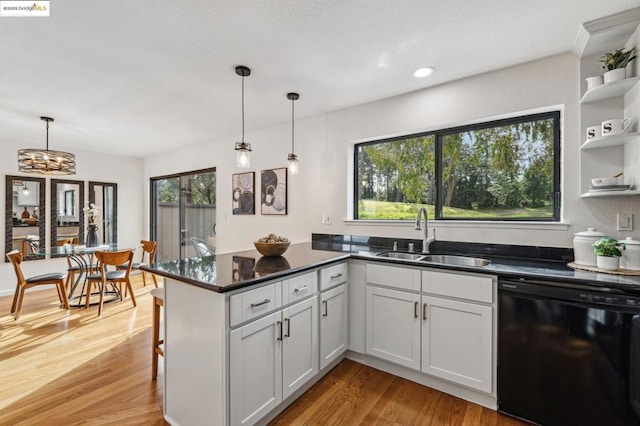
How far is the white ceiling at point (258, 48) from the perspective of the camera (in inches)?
66.0

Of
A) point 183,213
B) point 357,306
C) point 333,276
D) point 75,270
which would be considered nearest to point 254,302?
point 333,276

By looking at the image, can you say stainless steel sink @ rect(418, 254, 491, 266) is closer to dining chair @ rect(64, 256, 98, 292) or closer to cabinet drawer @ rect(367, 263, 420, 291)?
cabinet drawer @ rect(367, 263, 420, 291)

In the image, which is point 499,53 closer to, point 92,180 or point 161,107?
point 161,107

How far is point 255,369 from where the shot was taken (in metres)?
1.62

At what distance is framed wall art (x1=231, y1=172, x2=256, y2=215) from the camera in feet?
13.5

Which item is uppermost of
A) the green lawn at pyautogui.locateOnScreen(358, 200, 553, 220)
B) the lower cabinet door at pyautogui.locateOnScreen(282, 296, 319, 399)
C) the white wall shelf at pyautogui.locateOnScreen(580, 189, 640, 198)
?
the white wall shelf at pyautogui.locateOnScreen(580, 189, 640, 198)

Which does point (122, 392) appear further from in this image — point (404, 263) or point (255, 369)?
point (404, 263)

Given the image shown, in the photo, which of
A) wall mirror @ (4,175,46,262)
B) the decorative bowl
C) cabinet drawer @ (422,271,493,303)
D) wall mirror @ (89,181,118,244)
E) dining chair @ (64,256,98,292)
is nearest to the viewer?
cabinet drawer @ (422,271,493,303)

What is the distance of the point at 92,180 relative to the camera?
17.5 feet

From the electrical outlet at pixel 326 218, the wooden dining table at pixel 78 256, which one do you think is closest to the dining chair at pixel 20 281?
the wooden dining table at pixel 78 256

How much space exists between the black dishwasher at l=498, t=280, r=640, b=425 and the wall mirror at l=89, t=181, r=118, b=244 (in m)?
6.30

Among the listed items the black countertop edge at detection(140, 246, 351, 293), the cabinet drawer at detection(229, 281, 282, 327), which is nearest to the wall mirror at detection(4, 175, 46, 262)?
the black countertop edge at detection(140, 246, 351, 293)

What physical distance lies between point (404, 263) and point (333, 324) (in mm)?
734

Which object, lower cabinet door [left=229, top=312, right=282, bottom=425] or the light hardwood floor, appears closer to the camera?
lower cabinet door [left=229, top=312, right=282, bottom=425]
